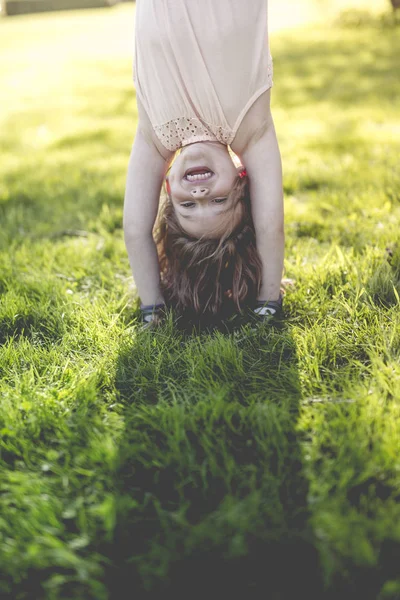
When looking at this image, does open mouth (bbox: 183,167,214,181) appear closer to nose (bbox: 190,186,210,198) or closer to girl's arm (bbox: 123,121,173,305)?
nose (bbox: 190,186,210,198)

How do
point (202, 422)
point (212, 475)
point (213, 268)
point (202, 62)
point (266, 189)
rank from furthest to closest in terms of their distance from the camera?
point (213, 268) < point (266, 189) < point (202, 62) < point (202, 422) < point (212, 475)

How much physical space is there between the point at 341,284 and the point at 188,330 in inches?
28.5

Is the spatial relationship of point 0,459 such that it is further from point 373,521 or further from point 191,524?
point 373,521

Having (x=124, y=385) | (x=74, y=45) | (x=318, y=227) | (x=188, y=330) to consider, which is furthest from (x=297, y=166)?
(x=74, y=45)

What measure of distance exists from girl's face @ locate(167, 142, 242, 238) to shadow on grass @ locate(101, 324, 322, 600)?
1.55ft

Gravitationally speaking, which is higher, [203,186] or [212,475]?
[203,186]

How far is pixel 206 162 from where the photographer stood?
215 cm

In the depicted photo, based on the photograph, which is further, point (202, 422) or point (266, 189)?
point (266, 189)

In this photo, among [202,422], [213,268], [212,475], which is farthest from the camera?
[213,268]

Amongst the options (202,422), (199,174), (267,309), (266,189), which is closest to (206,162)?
(199,174)

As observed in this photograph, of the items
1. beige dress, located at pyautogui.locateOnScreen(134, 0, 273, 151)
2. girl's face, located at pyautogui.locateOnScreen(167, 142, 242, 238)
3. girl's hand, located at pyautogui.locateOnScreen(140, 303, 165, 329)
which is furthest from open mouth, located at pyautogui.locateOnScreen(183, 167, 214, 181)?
girl's hand, located at pyautogui.locateOnScreen(140, 303, 165, 329)

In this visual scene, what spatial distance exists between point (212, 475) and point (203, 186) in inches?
44.0

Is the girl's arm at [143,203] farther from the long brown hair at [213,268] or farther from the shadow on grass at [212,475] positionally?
the shadow on grass at [212,475]

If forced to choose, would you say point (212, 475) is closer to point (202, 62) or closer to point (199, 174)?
point (199, 174)
